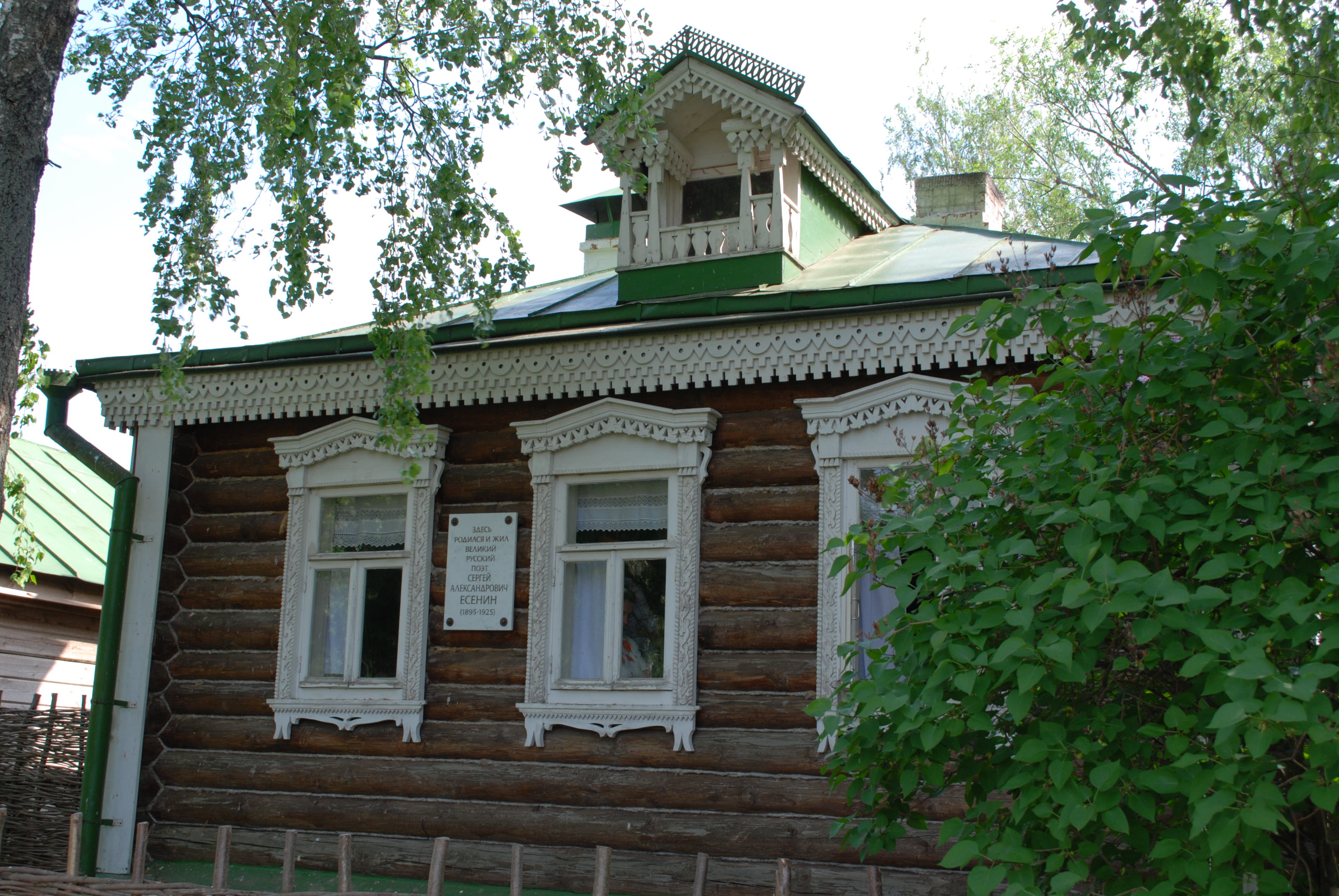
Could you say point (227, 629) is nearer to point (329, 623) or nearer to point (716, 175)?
point (329, 623)

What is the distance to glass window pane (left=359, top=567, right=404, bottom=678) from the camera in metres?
8.16

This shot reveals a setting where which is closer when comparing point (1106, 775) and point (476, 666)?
point (1106, 775)

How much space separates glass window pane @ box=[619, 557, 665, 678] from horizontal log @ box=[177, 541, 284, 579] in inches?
104

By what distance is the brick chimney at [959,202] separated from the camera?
11.4 m

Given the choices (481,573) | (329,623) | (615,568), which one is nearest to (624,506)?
(615,568)

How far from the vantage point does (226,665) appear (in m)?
8.48

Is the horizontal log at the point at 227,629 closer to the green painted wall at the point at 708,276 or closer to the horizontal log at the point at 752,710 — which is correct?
the horizontal log at the point at 752,710

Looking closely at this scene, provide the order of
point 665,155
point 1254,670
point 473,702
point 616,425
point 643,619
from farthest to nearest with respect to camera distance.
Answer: point 665,155
point 473,702
point 616,425
point 643,619
point 1254,670

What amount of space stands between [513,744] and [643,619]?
3.80 ft

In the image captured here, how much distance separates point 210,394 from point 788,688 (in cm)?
474

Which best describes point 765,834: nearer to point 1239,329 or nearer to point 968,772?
point 968,772

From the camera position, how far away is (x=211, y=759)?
8.32 m

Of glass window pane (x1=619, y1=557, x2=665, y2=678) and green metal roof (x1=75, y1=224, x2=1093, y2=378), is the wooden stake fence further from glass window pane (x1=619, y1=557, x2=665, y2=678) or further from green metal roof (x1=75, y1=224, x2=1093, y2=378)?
green metal roof (x1=75, y1=224, x2=1093, y2=378)

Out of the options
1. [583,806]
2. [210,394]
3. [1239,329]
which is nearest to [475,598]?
[583,806]
